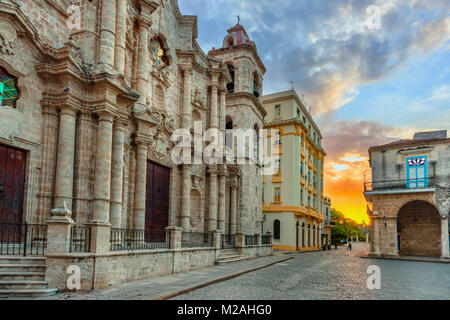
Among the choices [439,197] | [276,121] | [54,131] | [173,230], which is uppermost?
[276,121]

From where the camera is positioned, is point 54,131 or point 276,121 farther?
point 276,121

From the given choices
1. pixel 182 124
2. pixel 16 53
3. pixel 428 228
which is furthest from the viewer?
pixel 428 228

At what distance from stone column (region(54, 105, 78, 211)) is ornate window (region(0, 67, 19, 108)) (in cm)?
145

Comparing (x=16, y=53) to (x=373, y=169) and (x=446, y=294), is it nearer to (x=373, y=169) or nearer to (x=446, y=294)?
(x=446, y=294)

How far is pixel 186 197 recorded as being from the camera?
19891 mm

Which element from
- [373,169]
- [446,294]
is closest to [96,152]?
[446,294]

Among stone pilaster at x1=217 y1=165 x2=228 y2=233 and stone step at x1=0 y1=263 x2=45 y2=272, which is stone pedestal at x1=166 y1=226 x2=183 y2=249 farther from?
stone pilaster at x1=217 y1=165 x2=228 y2=233

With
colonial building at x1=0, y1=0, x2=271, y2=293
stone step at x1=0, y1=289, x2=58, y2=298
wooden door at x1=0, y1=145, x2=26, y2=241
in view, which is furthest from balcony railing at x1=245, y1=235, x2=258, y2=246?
A: stone step at x1=0, y1=289, x2=58, y2=298

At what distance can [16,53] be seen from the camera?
11414 millimetres

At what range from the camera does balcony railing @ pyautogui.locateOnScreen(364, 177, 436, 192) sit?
1043 inches
